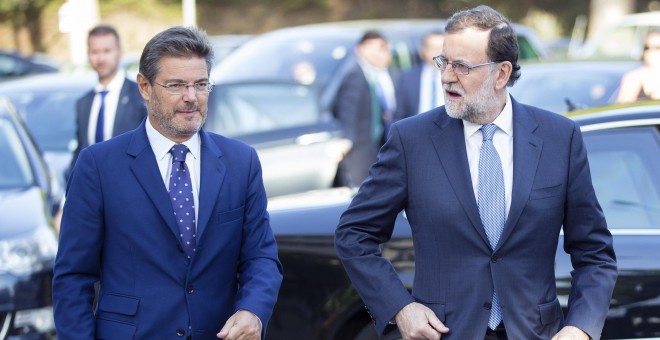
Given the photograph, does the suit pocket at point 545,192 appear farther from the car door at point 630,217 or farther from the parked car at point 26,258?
the parked car at point 26,258

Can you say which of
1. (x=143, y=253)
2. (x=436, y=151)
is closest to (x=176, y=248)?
(x=143, y=253)

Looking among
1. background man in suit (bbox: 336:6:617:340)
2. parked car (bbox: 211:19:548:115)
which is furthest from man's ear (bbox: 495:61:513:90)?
parked car (bbox: 211:19:548:115)

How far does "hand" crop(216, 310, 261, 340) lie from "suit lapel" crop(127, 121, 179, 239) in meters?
0.32

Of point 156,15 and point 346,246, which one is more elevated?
point 346,246

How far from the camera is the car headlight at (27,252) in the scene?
19.7 ft

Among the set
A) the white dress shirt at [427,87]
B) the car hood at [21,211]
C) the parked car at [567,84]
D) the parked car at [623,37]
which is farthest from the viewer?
the parked car at [623,37]

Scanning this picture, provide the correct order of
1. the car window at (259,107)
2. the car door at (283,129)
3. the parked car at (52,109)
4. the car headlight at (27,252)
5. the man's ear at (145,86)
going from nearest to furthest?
the man's ear at (145,86), the car headlight at (27,252), the car door at (283,129), the parked car at (52,109), the car window at (259,107)

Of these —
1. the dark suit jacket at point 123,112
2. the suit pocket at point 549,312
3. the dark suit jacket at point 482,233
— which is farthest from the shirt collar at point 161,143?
the dark suit jacket at point 123,112

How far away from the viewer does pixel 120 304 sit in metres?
3.71

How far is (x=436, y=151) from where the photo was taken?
3.82m

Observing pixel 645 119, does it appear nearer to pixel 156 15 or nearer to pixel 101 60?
pixel 101 60

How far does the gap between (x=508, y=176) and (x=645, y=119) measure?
1.54 metres

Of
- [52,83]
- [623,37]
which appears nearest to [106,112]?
[52,83]

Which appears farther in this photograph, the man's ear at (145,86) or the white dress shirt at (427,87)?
the white dress shirt at (427,87)
